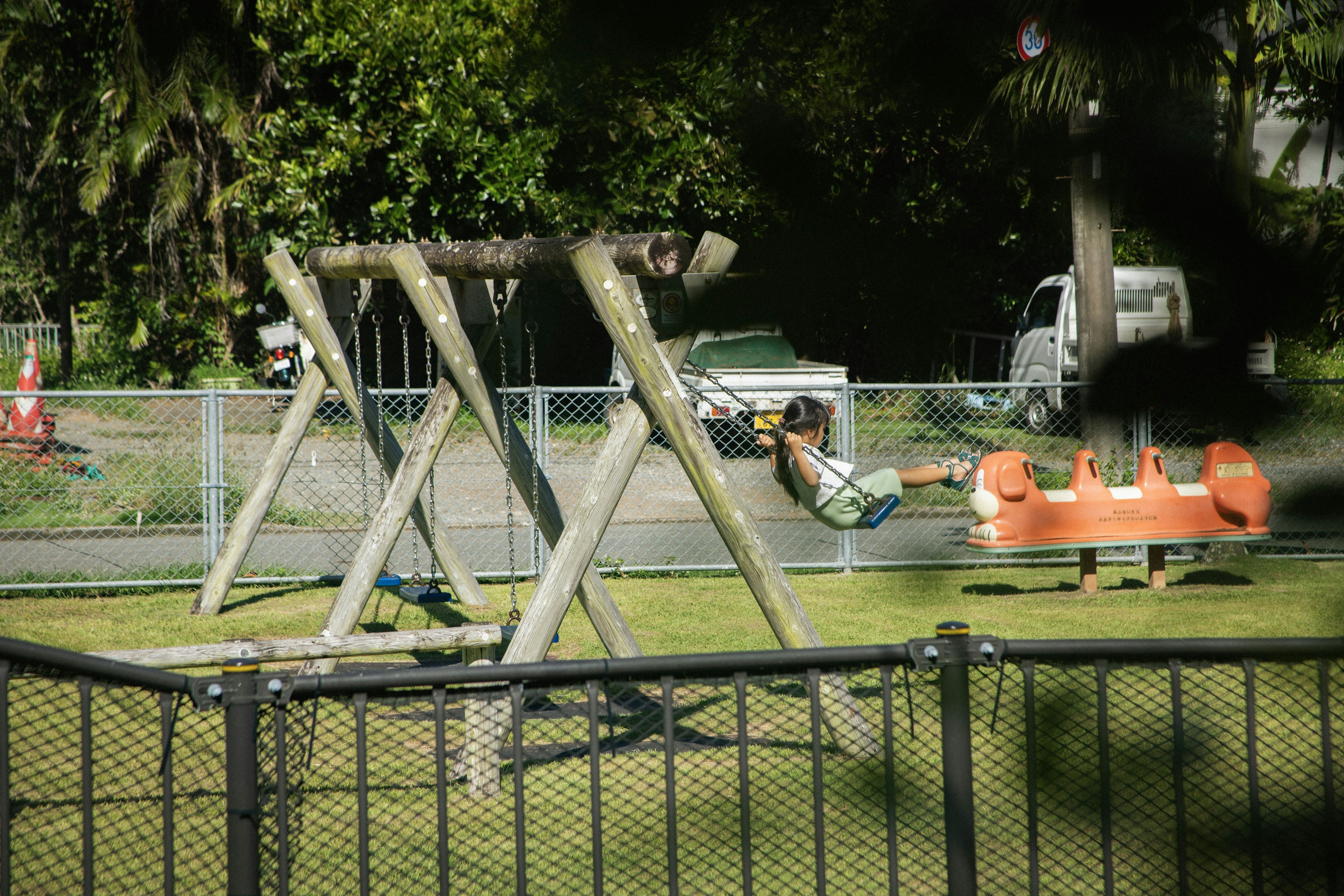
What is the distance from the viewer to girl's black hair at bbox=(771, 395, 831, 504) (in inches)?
181

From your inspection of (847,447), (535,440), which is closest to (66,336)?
(535,440)

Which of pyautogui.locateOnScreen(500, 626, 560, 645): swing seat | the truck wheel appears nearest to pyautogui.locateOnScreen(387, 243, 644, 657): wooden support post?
pyautogui.locateOnScreen(500, 626, 560, 645): swing seat

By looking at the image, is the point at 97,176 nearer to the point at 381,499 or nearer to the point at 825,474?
the point at 825,474

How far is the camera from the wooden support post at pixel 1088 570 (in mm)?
7355

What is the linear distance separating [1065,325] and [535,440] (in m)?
6.65

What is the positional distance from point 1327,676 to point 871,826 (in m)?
1.61

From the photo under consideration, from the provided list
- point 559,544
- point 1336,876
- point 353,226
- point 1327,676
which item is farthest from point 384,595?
point 1336,876

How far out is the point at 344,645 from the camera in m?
4.68

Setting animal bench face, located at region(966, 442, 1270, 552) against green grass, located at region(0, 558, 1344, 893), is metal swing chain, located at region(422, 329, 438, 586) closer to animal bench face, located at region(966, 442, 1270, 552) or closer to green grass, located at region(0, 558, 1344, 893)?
green grass, located at region(0, 558, 1344, 893)

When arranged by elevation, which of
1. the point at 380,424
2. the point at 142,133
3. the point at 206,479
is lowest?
the point at 206,479

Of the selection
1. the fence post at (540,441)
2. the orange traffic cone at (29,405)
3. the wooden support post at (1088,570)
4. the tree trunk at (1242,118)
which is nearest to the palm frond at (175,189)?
the tree trunk at (1242,118)

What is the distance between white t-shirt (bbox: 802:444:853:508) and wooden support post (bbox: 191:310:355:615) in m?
2.84

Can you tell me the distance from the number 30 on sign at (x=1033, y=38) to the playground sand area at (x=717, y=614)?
458cm

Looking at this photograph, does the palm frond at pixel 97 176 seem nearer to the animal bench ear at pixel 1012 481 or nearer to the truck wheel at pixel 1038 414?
the truck wheel at pixel 1038 414
